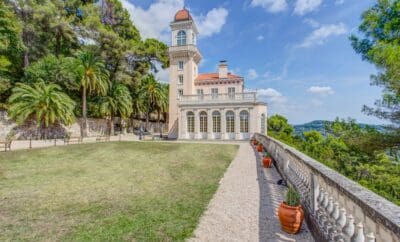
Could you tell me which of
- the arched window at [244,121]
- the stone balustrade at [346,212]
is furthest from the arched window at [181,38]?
the stone balustrade at [346,212]

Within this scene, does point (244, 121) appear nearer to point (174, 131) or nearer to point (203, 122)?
point (203, 122)

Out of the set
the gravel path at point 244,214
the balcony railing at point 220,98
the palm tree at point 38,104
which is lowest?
the gravel path at point 244,214

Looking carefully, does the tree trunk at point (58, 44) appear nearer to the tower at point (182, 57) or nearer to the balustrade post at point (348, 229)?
the tower at point (182, 57)

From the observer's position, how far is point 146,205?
16.3 ft

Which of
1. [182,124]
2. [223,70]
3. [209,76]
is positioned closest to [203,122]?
[182,124]

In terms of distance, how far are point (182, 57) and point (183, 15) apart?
571 centimetres

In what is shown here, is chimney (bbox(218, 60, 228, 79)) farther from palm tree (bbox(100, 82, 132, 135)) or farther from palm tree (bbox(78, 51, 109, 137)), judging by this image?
palm tree (bbox(78, 51, 109, 137))

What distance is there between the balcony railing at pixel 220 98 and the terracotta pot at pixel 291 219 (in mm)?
21808

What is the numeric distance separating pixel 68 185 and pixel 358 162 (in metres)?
19.0

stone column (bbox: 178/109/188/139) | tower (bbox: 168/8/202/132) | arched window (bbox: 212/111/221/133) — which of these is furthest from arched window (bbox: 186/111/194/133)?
tower (bbox: 168/8/202/132)

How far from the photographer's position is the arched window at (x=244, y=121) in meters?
25.0

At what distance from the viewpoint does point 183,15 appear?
29328mm

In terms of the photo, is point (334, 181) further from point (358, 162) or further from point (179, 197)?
point (358, 162)

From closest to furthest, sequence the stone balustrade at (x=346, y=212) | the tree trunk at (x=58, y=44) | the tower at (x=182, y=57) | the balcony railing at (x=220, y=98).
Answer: the stone balustrade at (x=346, y=212), the balcony railing at (x=220, y=98), the tree trunk at (x=58, y=44), the tower at (x=182, y=57)
